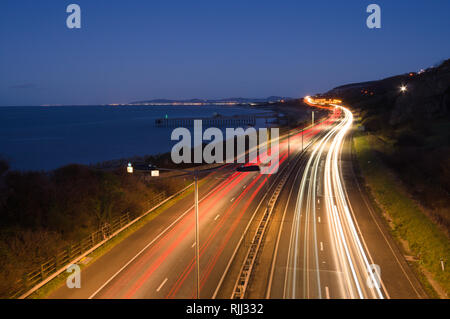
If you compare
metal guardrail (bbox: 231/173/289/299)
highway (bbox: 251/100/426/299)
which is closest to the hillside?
highway (bbox: 251/100/426/299)

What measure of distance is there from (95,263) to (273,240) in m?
11.5

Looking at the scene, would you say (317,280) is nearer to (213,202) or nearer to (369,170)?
(213,202)

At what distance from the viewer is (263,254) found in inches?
788

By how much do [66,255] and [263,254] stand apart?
11815 mm

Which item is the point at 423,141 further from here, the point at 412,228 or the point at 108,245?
the point at 108,245

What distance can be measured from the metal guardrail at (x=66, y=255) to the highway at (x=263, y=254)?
4.37 feet

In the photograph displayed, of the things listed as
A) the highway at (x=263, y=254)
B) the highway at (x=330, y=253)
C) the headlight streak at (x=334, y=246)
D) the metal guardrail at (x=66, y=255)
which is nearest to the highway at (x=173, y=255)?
the highway at (x=263, y=254)

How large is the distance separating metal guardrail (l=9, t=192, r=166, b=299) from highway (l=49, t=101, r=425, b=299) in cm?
A: 133

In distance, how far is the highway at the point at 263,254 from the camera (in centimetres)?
1617

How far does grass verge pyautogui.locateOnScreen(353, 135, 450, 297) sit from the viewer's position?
58.3ft

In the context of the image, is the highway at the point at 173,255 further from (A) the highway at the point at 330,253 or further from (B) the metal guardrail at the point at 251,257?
(A) the highway at the point at 330,253

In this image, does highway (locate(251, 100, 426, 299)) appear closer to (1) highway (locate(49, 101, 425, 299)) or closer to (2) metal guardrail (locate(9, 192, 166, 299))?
(1) highway (locate(49, 101, 425, 299))

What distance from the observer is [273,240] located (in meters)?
22.0

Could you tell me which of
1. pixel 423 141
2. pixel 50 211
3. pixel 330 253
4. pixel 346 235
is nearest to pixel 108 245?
pixel 50 211
